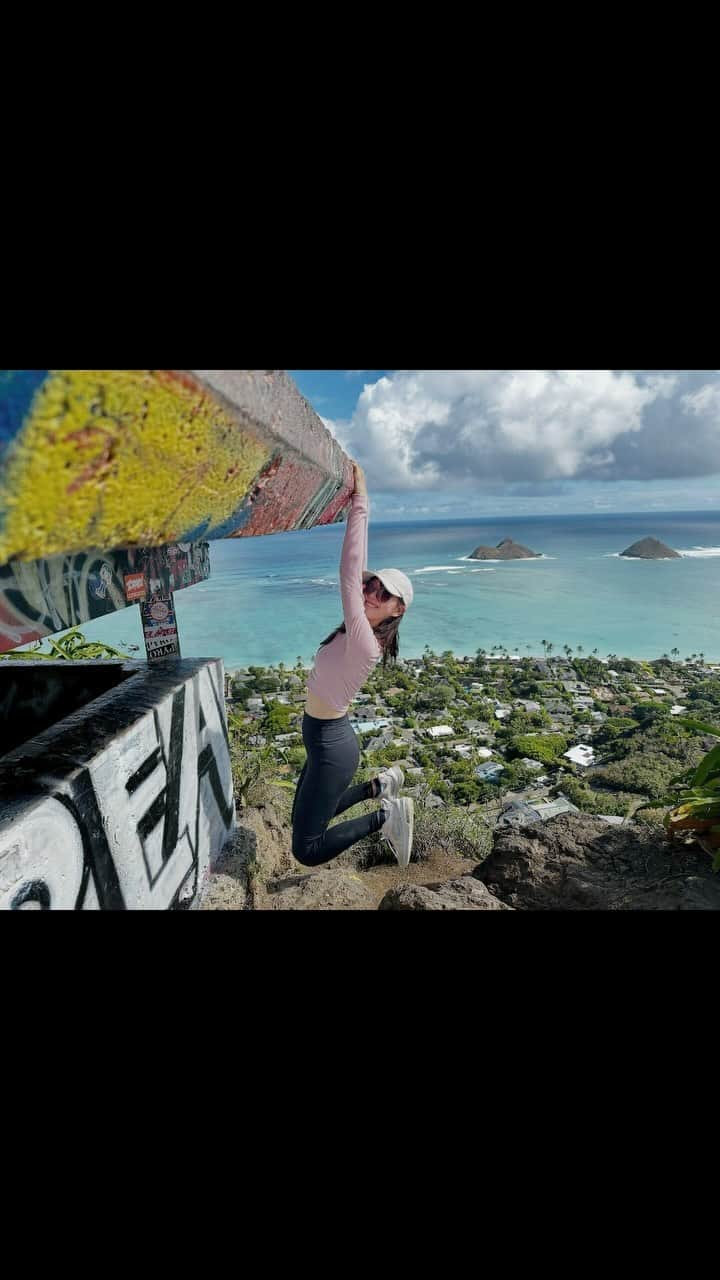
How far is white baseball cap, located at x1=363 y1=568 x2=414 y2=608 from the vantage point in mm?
1996

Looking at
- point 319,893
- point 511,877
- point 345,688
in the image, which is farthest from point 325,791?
point 511,877

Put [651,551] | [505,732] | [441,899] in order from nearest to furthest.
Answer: [441,899]
[505,732]
[651,551]

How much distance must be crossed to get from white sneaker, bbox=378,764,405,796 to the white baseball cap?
109 cm

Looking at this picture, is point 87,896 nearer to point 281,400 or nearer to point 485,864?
point 281,400

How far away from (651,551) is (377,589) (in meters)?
36.4

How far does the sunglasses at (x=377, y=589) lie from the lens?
200 centimetres

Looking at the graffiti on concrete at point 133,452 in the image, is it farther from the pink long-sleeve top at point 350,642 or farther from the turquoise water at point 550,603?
the turquoise water at point 550,603

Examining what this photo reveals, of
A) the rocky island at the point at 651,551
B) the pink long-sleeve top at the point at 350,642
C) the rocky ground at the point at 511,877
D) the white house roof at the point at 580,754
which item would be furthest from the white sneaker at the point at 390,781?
the rocky island at the point at 651,551

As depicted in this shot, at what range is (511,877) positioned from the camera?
127 inches

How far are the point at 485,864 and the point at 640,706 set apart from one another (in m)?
13.2

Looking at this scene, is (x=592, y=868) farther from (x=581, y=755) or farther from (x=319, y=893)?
(x=581, y=755)

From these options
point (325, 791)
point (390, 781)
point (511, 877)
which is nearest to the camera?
point (325, 791)

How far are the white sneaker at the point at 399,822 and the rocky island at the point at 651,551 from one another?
34763 mm

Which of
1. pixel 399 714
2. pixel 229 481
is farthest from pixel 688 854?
pixel 399 714
